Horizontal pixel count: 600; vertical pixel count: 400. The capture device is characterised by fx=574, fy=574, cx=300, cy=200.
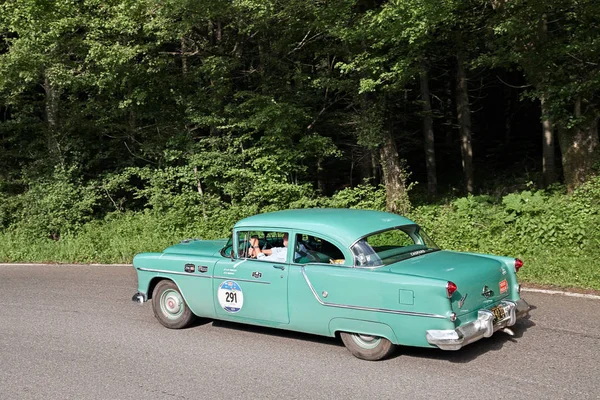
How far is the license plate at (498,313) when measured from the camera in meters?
5.96

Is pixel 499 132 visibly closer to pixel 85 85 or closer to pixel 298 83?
pixel 298 83

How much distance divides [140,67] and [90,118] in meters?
4.31

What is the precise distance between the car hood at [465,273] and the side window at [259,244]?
61.4 inches

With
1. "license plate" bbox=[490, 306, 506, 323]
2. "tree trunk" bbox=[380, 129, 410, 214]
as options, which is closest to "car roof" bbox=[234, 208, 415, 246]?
"license plate" bbox=[490, 306, 506, 323]

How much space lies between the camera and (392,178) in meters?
15.1

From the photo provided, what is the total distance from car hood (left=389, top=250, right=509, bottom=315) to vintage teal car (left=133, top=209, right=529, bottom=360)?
1cm

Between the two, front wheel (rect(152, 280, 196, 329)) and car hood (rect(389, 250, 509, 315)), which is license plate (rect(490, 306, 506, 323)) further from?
front wheel (rect(152, 280, 196, 329))

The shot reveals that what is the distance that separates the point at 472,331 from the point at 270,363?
212 centimetres

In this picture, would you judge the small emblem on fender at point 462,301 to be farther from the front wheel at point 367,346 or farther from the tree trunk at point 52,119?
the tree trunk at point 52,119

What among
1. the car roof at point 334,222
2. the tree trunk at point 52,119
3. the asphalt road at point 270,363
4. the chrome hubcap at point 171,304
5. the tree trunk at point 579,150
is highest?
the tree trunk at point 52,119

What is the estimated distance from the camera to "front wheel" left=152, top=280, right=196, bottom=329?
755cm

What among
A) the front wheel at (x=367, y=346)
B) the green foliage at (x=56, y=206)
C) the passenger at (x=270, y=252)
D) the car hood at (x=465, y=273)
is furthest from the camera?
the green foliage at (x=56, y=206)

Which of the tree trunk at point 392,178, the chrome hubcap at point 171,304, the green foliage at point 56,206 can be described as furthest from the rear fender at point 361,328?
the green foliage at point 56,206

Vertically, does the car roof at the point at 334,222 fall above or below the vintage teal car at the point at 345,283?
above
